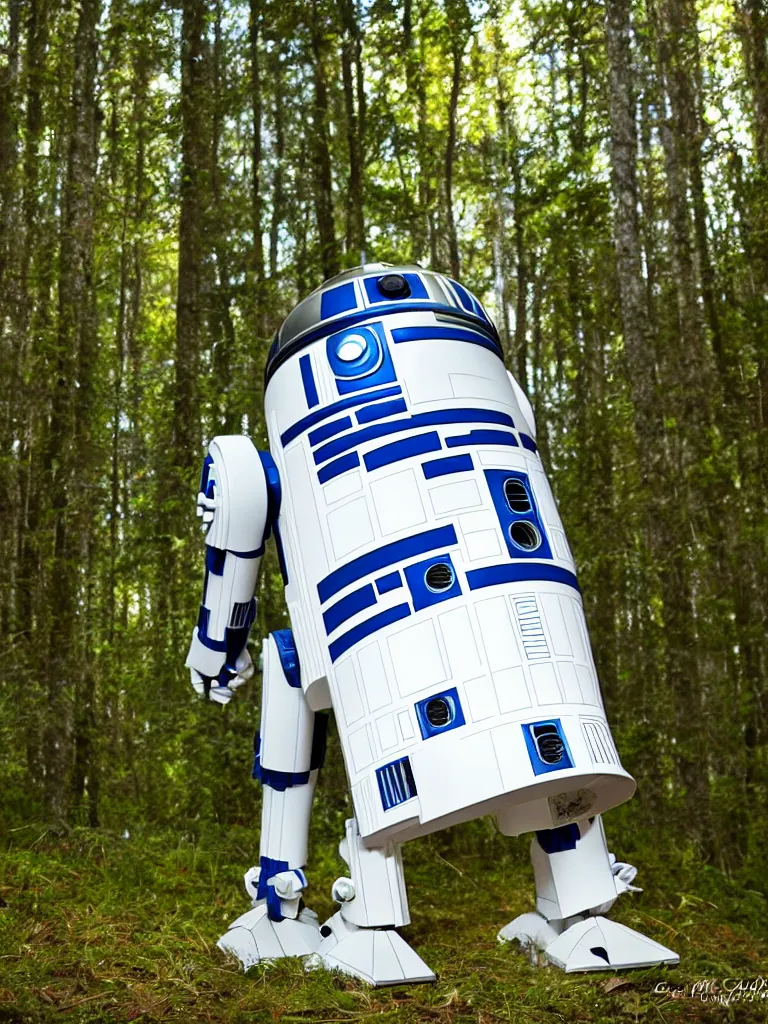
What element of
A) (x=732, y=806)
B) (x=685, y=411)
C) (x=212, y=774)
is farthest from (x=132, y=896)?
(x=685, y=411)

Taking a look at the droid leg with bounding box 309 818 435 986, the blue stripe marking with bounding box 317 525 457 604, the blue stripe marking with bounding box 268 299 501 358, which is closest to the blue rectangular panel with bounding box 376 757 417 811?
the droid leg with bounding box 309 818 435 986

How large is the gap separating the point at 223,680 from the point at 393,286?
4.80ft

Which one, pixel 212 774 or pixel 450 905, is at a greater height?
pixel 212 774

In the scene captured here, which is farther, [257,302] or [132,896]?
[257,302]

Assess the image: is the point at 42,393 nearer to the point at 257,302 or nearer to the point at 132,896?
the point at 257,302

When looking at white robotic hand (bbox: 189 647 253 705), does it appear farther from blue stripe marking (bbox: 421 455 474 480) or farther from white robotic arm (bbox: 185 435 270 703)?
blue stripe marking (bbox: 421 455 474 480)

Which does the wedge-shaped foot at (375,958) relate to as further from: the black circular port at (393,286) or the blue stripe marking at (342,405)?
the black circular port at (393,286)

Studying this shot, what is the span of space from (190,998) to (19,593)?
4.44 m

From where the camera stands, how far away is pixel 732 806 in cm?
520

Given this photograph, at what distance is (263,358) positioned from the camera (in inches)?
229

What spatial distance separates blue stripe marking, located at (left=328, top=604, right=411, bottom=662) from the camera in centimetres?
277

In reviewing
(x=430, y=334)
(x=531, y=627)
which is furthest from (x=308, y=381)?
(x=531, y=627)

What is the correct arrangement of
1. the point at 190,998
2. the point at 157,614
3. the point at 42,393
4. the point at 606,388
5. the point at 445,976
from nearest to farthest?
the point at 190,998
the point at 445,976
the point at 157,614
the point at 42,393
the point at 606,388

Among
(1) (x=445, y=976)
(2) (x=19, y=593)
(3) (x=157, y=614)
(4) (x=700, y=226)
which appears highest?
(4) (x=700, y=226)
